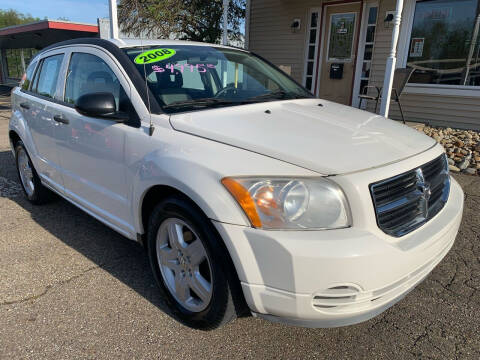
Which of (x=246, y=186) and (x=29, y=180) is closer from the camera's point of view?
(x=246, y=186)

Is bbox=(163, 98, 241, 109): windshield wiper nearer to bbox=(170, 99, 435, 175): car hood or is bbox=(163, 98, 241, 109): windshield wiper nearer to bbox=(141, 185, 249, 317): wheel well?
bbox=(170, 99, 435, 175): car hood

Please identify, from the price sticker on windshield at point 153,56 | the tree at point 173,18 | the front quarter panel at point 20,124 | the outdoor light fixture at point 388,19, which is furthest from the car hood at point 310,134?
the tree at point 173,18

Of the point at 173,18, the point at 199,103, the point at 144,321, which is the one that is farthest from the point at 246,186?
the point at 173,18

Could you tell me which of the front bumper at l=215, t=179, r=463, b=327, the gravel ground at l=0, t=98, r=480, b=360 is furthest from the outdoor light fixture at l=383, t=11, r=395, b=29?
the front bumper at l=215, t=179, r=463, b=327

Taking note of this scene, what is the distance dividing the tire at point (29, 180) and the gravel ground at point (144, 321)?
93 centimetres

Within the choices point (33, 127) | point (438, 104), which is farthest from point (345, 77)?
point (33, 127)

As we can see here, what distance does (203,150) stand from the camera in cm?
205

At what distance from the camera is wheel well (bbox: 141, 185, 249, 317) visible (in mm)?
1921

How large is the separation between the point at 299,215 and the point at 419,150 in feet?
3.26

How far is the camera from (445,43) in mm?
7805

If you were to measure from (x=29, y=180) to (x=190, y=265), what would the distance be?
2.98 metres

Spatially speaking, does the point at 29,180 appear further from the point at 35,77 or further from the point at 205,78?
the point at 205,78

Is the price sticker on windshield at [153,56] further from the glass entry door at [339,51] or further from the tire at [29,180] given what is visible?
the glass entry door at [339,51]

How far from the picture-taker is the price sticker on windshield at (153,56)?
8.80 ft
